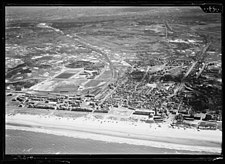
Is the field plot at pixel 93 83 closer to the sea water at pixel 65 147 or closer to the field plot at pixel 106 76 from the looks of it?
the field plot at pixel 106 76

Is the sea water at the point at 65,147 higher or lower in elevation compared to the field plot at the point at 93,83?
lower

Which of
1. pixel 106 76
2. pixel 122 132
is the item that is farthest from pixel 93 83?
pixel 122 132

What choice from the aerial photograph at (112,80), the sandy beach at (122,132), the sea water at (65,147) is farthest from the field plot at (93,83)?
the sea water at (65,147)

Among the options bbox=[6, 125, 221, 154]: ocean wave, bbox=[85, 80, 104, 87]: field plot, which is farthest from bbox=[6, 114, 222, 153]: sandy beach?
bbox=[85, 80, 104, 87]: field plot

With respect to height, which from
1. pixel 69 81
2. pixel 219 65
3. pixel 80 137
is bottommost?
pixel 80 137

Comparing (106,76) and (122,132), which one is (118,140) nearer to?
(122,132)

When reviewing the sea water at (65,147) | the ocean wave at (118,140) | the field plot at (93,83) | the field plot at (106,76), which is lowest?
the sea water at (65,147)
